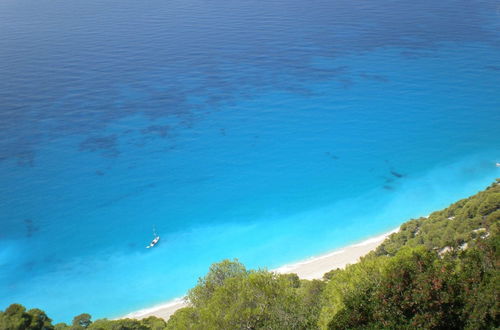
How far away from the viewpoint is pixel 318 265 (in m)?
29.8

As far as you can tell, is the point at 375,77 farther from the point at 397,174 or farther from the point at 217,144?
the point at 217,144

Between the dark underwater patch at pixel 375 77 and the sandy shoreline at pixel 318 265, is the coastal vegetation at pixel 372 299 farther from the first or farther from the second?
the dark underwater patch at pixel 375 77

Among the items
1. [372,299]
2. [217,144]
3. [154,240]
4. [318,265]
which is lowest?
[372,299]

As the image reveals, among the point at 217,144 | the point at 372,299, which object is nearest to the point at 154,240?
A: the point at 217,144

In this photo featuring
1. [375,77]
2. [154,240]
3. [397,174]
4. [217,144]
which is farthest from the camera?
[375,77]

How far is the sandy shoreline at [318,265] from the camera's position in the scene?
27.5m

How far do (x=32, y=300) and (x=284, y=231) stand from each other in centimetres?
1857

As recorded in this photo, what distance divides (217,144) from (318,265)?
1937 cm

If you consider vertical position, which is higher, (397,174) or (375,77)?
(375,77)

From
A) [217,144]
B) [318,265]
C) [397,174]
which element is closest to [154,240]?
[318,265]

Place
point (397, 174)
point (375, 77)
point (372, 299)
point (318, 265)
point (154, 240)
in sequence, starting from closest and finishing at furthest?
point (372, 299) < point (318, 265) < point (154, 240) < point (397, 174) < point (375, 77)

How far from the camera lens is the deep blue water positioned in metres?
32.2

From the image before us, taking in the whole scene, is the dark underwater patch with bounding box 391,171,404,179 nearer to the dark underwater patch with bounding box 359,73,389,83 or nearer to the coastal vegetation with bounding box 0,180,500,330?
the dark underwater patch with bounding box 359,73,389,83

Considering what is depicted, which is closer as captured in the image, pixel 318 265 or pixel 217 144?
pixel 318 265
